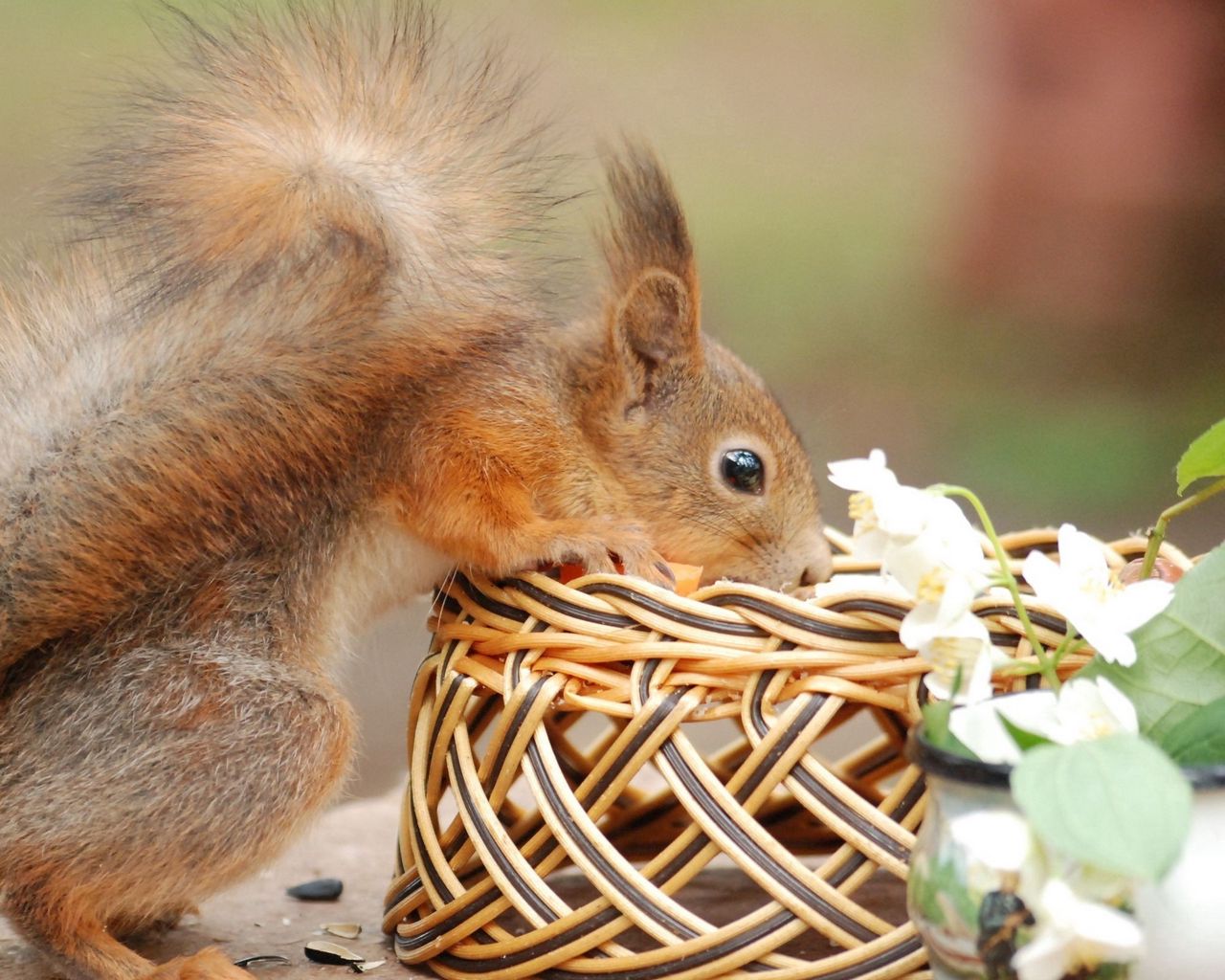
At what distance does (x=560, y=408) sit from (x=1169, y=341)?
2.48m

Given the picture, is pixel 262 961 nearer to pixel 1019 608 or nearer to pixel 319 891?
pixel 319 891

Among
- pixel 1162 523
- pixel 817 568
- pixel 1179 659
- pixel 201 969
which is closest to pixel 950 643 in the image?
pixel 1179 659

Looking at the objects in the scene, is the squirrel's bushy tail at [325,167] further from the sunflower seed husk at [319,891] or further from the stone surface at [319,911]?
the sunflower seed husk at [319,891]

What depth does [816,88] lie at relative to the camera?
3.47 m

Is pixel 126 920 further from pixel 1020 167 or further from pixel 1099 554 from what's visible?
pixel 1020 167

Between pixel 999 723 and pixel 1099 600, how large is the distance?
0.14m

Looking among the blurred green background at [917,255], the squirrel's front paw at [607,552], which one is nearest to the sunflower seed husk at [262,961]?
the squirrel's front paw at [607,552]

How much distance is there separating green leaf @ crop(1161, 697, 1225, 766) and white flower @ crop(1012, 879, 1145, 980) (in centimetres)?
16

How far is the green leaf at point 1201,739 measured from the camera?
94 centimetres

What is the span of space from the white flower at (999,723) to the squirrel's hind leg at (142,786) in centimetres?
62

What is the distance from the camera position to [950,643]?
1019 mm

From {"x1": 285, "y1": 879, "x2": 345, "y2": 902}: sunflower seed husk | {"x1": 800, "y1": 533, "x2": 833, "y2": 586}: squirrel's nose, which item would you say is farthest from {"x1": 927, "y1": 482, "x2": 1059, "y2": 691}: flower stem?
{"x1": 285, "y1": 879, "x2": 345, "y2": 902}: sunflower seed husk

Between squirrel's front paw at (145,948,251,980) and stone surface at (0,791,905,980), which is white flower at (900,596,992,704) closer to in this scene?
stone surface at (0,791,905,980)

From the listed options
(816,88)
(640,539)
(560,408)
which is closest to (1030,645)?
(640,539)
